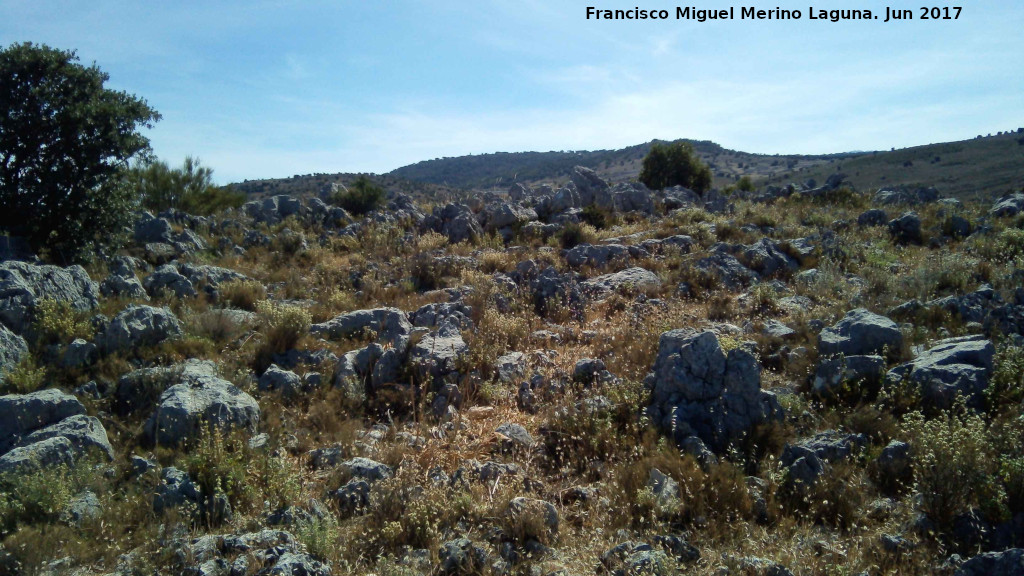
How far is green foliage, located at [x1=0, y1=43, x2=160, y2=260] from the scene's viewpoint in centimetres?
877

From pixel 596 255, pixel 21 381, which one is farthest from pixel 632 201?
pixel 21 381

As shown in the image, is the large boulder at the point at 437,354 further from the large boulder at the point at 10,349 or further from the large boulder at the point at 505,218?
the large boulder at the point at 505,218

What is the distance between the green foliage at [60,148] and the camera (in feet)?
28.8

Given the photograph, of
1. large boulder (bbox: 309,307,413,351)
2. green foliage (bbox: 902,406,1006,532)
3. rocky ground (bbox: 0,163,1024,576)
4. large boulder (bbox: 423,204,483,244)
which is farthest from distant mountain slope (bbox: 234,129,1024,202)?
green foliage (bbox: 902,406,1006,532)

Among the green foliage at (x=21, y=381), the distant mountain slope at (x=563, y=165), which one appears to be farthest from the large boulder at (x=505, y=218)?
the distant mountain slope at (x=563, y=165)

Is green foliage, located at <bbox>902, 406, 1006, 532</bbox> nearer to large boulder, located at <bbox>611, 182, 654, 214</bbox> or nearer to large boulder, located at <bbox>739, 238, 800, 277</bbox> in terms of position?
large boulder, located at <bbox>739, 238, 800, 277</bbox>

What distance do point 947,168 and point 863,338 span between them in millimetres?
47534

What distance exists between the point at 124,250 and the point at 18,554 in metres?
8.40

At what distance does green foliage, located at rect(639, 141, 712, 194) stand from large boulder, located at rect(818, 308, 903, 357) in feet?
59.3

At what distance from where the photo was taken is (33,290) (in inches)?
273

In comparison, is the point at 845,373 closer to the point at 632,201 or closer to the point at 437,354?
the point at 437,354

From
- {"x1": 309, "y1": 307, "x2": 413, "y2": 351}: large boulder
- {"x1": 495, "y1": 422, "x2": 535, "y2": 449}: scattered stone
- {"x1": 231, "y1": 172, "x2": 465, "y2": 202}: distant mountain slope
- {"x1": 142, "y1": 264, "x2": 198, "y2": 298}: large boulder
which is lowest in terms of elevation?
{"x1": 495, "y1": 422, "x2": 535, "y2": 449}: scattered stone

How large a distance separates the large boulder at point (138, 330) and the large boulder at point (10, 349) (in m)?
0.63

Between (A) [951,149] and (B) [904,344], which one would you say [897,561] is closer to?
(B) [904,344]
